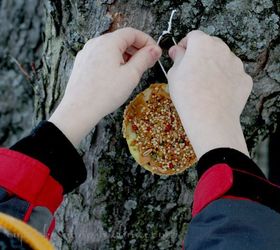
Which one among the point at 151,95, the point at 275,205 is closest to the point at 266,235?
the point at 275,205

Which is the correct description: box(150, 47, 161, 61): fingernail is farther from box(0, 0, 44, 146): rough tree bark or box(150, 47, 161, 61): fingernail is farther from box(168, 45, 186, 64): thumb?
box(0, 0, 44, 146): rough tree bark

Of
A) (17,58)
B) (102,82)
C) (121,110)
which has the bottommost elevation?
(17,58)

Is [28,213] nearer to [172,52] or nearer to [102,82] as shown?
[102,82]

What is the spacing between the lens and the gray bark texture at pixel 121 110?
1246 mm

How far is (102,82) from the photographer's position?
1166mm

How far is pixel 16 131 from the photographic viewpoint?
239cm

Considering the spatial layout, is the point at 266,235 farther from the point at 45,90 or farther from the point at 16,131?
the point at 16,131

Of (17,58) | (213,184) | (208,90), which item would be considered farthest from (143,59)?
(17,58)

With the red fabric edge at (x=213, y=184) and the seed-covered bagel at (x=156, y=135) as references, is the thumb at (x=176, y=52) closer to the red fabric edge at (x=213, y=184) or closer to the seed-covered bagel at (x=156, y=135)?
the seed-covered bagel at (x=156, y=135)

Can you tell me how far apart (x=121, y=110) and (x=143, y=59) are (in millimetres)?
181

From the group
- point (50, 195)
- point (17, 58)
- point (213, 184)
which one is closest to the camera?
point (213, 184)

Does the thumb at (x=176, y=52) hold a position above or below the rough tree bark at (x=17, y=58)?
above

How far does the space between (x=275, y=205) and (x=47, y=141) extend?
1.55ft

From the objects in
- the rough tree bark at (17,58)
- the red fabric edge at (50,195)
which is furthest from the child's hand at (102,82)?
the rough tree bark at (17,58)
